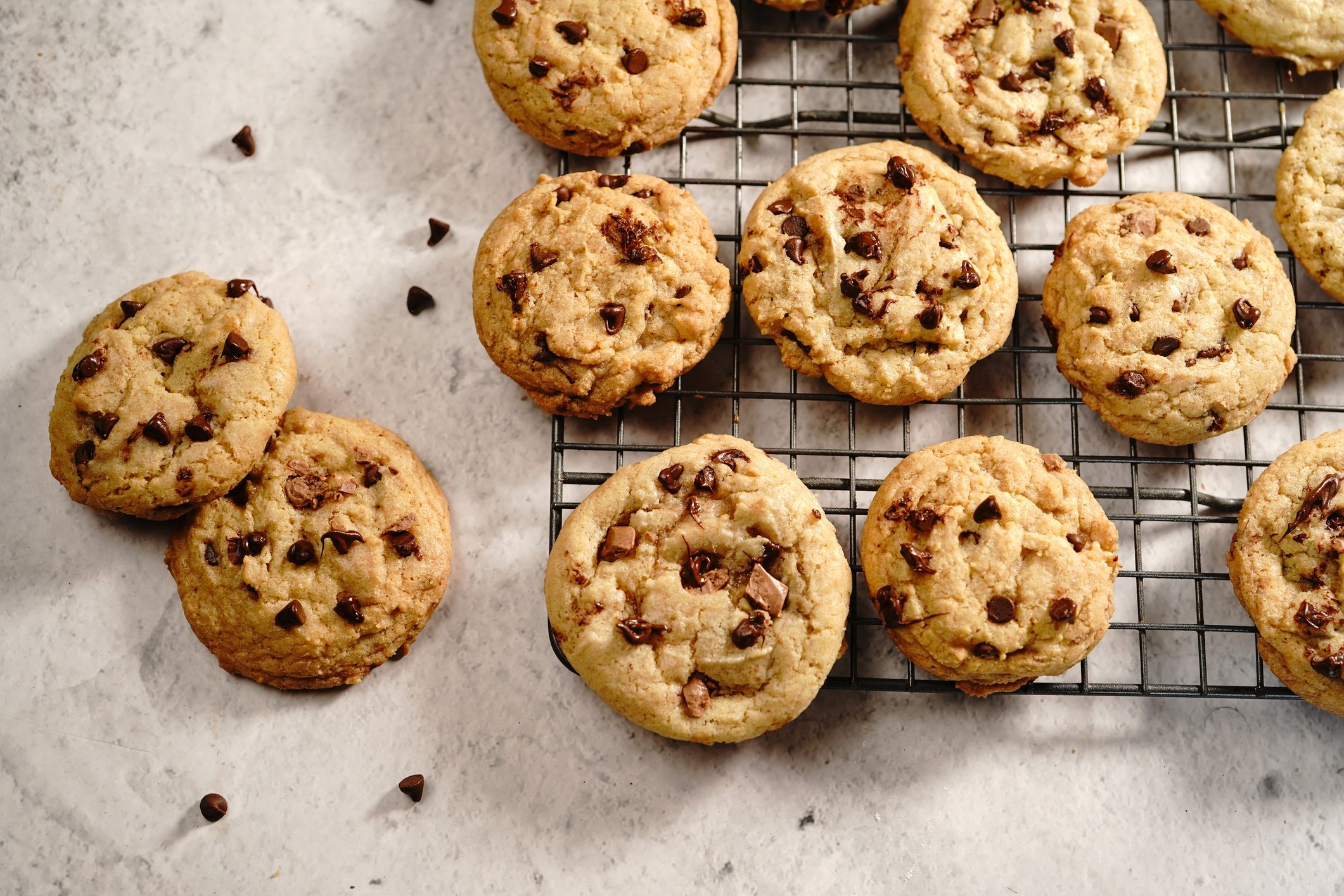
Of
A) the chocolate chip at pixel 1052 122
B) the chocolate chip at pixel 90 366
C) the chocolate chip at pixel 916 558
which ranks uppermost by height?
the chocolate chip at pixel 1052 122

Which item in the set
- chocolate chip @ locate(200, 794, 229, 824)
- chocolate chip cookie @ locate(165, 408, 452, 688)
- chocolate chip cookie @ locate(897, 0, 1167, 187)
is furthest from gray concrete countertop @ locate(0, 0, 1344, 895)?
chocolate chip cookie @ locate(897, 0, 1167, 187)

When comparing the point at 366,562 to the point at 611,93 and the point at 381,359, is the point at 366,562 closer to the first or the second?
the point at 381,359

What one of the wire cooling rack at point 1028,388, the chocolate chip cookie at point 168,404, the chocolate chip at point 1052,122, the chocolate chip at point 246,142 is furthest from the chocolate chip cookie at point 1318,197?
the chocolate chip at point 246,142

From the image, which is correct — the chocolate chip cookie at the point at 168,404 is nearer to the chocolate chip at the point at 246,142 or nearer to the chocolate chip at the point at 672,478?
the chocolate chip at the point at 246,142

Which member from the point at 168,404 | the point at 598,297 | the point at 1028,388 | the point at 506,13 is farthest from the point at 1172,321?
the point at 168,404

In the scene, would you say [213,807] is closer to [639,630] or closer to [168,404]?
[168,404]

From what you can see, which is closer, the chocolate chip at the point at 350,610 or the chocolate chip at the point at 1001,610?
the chocolate chip at the point at 1001,610

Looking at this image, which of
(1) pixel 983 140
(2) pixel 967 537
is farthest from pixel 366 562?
(1) pixel 983 140

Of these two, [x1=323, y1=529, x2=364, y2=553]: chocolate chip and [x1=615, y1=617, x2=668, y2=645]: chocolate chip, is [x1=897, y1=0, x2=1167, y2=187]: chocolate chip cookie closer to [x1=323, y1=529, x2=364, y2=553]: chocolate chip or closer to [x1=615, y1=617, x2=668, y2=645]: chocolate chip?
[x1=615, y1=617, x2=668, y2=645]: chocolate chip
